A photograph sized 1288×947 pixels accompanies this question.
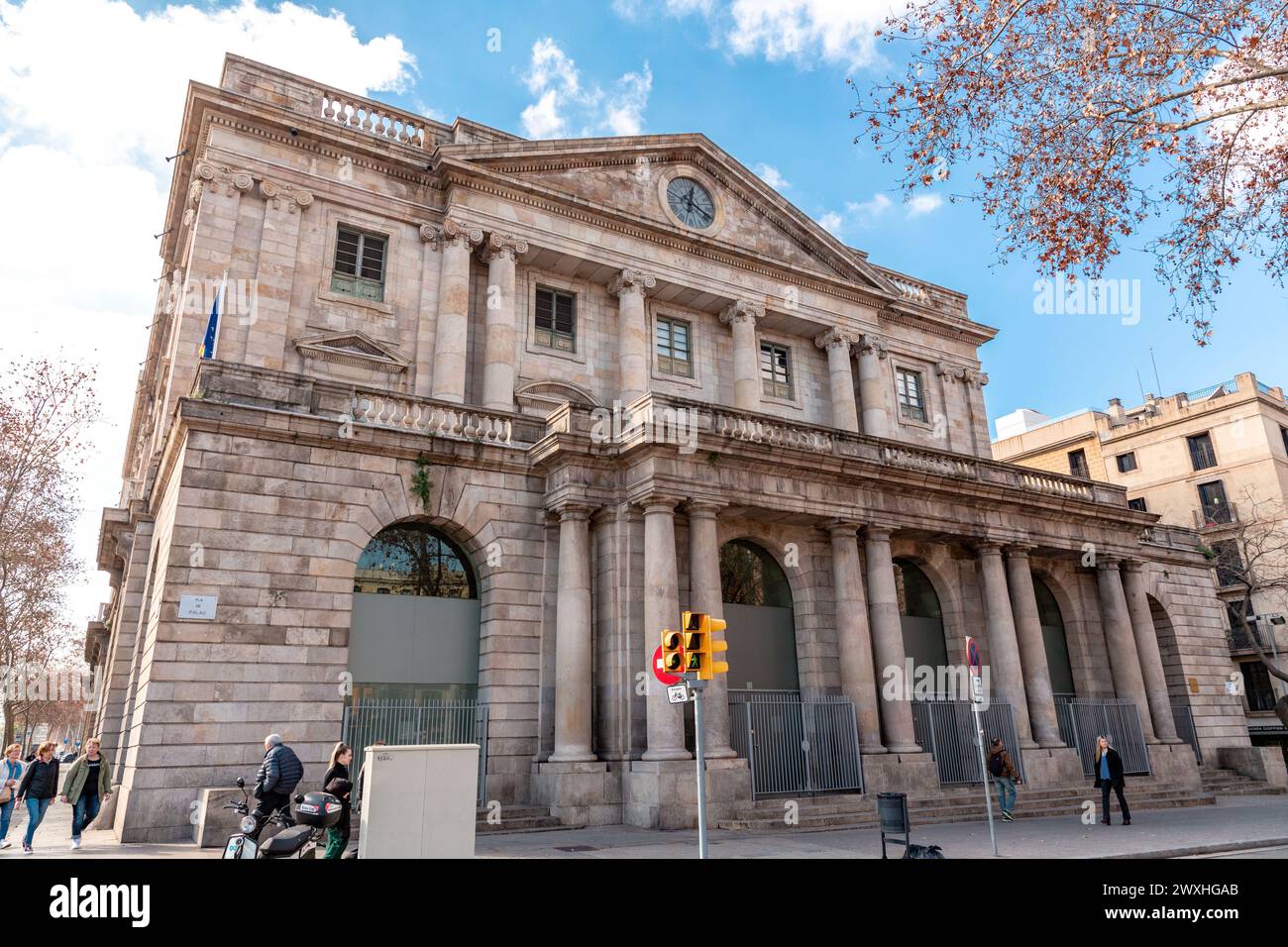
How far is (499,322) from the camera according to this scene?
2355 centimetres

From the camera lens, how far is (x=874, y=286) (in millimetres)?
30812

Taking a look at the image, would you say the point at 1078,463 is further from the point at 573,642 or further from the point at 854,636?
the point at 573,642

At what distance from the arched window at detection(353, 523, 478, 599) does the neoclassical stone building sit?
0.07 metres

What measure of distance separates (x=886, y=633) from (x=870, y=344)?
508 inches

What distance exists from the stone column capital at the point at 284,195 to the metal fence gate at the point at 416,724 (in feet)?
43.4

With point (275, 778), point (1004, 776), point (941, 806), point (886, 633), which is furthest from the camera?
point (886, 633)

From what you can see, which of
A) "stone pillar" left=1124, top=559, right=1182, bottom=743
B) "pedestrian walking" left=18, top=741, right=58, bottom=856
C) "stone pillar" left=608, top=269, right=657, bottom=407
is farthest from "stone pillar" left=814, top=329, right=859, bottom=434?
"pedestrian walking" left=18, top=741, right=58, bottom=856

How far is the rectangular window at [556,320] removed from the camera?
25219 millimetres

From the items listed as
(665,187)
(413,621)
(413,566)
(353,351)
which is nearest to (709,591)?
(413,621)

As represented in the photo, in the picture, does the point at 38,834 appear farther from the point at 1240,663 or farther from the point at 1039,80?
the point at 1240,663

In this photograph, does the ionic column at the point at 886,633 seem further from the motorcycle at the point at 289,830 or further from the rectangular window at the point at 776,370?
the motorcycle at the point at 289,830
